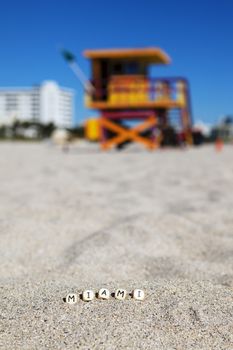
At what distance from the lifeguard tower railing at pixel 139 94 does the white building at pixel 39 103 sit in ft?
530

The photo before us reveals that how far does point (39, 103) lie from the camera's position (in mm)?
178875

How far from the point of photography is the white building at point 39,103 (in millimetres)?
177500

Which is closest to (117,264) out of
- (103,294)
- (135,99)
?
(103,294)

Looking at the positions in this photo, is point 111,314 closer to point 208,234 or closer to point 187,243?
point 187,243

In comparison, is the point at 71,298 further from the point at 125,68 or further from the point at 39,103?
the point at 39,103

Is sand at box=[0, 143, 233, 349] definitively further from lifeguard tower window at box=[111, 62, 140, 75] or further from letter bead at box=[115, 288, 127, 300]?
lifeguard tower window at box=[111, 62, 140, 75]

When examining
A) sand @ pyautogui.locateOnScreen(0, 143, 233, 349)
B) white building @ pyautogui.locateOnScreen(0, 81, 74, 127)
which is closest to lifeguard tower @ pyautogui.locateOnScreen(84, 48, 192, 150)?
sand @ pyautogui.locateOnScreen(0, 143, 233, 349)

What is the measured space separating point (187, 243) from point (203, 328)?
1.26m

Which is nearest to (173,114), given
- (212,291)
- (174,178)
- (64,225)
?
(174,178)

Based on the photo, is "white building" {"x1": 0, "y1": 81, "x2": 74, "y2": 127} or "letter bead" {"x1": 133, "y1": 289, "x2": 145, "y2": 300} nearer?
"letter bead" {"x1": 133, "y1": 289, "x2": 145, "y2": 300}

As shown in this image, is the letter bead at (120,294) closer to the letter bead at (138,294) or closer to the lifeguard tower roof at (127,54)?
the letter bead at (138,294)

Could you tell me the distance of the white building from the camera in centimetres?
17750

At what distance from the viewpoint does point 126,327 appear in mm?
1605

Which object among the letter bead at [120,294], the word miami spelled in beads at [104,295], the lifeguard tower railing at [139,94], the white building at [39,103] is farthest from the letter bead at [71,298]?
the white building at [39,103]
